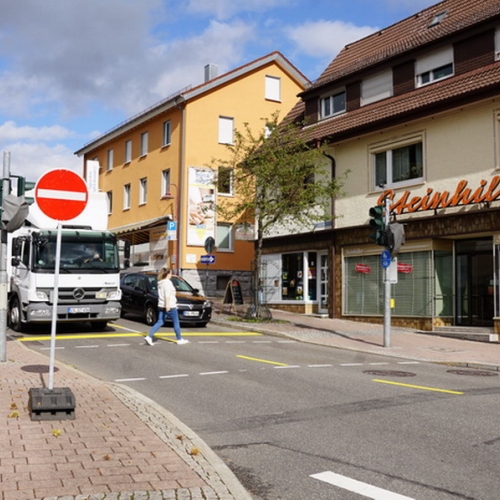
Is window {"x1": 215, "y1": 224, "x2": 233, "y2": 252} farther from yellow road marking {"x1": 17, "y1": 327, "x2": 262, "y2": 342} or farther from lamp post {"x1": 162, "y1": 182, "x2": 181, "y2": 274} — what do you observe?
yellow road marking {"x1": 17, "y1": 327, "x2": 262, "y2": 342}

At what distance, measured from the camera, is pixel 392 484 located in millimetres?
5078

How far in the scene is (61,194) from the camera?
7414 mm

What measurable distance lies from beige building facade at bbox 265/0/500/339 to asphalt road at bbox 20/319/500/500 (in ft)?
19.1

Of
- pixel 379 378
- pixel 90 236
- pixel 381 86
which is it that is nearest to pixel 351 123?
pixel 381 86

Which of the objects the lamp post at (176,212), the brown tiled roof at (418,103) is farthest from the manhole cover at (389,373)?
the lamp post at (176,212)

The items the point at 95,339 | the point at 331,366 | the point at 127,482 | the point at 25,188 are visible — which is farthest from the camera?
the point at 95,339

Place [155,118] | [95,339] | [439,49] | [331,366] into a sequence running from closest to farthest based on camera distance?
[331,366] < [95,339] < [439,49] < [155,118]

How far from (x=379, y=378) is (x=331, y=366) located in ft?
5.40

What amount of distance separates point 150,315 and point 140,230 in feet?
52.7

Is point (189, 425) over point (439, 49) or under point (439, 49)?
under

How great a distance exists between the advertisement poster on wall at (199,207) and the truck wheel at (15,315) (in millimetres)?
15415

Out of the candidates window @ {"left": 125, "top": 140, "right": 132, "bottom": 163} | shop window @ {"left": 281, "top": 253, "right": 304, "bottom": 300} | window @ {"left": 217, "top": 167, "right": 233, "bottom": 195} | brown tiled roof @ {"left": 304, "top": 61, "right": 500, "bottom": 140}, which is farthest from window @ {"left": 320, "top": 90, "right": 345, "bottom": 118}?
window @ {"left": 125, "top": 140, "right": 132, "bottom": 163}

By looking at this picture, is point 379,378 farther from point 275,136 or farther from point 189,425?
point 275,136

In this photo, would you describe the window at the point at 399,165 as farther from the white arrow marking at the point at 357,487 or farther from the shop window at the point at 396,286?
the white arrow marking at the point at 357,487
